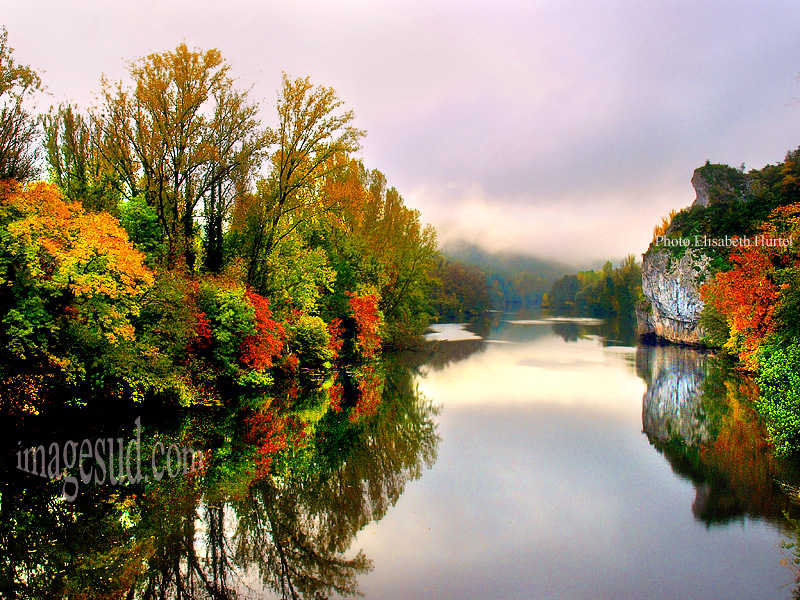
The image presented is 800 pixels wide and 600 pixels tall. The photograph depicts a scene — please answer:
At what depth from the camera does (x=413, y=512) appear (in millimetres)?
9883

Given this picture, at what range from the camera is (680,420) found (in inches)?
728

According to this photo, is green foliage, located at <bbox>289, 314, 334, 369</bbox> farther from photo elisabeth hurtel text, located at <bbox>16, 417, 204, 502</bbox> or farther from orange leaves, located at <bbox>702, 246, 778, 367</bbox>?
orange leaves, located at <bbox>702, 246, 778, 367</bbox>

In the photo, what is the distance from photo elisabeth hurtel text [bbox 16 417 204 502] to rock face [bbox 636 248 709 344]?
45.9 meters

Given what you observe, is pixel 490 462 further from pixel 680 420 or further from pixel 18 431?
pixel 18 431

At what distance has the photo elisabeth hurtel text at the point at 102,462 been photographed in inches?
427

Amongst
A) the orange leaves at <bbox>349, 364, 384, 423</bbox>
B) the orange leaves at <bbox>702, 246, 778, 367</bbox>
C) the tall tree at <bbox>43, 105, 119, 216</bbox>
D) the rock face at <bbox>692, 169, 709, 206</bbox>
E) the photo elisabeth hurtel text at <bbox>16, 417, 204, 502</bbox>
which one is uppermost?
the rock face at <bbox>692, 169, 709, 206</bbox>

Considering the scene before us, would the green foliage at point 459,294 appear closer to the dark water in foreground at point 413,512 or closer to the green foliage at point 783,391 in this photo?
the green foliage at point 783,391

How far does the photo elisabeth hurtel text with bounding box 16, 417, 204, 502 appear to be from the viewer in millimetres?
10836

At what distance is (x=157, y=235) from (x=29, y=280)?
7621 millimetres

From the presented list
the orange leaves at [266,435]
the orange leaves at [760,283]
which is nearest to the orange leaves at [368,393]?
the orange leaves at [266,435]

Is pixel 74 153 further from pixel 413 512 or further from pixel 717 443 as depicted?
pixel 717 443

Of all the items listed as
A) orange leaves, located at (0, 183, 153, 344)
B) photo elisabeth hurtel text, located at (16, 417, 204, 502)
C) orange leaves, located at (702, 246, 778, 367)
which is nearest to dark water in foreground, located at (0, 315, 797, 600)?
photo elisabeth hurtel text, located at (16, 417, 204, 502)

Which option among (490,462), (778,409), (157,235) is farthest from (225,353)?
(778,409)

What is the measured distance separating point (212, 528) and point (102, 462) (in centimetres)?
519
